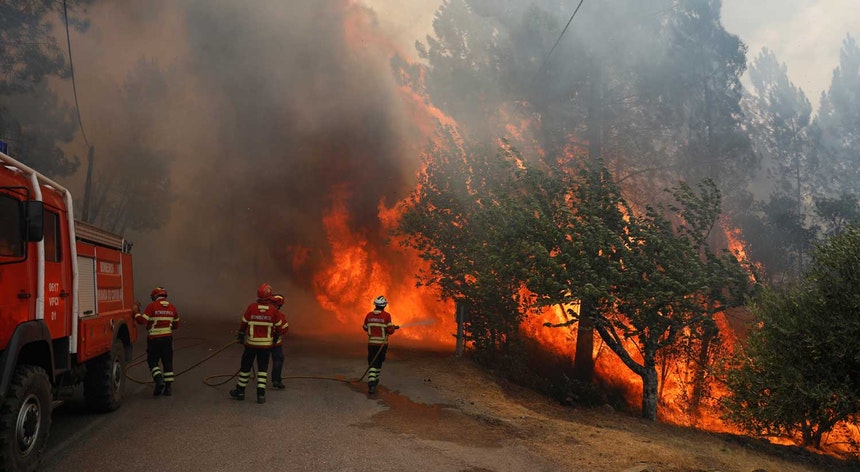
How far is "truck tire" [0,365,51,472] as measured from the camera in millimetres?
5051

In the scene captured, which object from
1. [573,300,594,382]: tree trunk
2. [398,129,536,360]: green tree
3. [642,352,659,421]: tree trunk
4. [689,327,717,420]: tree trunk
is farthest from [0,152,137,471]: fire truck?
[689,327,717,420]: tree trunk

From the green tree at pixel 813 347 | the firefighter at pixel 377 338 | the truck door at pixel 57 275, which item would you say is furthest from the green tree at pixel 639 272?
the truck door at pixel 57 275

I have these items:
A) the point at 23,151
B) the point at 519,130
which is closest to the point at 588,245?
the point at 519,130

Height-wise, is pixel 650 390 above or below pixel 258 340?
below

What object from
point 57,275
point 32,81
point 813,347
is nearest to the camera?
point 57,275

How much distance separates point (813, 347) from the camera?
8.67 metres

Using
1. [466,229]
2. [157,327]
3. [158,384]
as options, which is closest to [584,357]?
[466,229]

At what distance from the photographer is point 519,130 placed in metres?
19.7

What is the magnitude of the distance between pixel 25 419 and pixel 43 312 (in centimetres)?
102

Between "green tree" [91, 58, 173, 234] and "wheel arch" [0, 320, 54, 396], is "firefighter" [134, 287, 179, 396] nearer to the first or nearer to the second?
"wheel arch" [0, 320, 54, 396]

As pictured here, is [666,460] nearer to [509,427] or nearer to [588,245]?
[509,427]

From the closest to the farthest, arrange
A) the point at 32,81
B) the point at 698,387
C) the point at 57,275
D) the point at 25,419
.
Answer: the point at 25,419 → the point at 57,275 → the point at 698,387 → the point at 32,81

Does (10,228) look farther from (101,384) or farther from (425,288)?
(425,288)

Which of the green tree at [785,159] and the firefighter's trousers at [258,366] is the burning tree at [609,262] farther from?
the green tree at [785,159]
